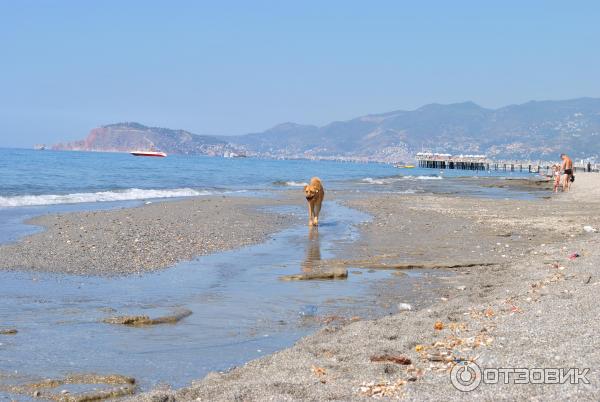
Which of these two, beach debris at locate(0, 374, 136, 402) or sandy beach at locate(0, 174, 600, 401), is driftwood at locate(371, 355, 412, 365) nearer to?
sandy beach at locate(0, 174, 600, 401)

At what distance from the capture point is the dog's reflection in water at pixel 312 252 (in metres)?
11.3

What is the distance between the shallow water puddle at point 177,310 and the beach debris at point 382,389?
5.35 ft

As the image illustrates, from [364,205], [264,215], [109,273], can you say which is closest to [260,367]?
[109,273]

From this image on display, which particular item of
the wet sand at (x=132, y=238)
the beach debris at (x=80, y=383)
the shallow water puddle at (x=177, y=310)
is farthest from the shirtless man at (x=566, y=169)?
the beach debris at (x=80, y=383)

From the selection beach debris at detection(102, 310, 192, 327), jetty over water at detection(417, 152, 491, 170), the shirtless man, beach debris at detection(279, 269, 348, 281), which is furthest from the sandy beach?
jetty over water at detection(417, 152, 491, 170)

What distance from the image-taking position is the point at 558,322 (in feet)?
19.2

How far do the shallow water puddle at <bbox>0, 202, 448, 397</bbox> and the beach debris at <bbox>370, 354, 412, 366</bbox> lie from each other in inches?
51.5

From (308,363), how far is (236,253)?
7328mm

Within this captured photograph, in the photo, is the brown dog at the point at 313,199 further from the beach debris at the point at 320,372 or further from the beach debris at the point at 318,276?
the beach debris at the point at 320,372

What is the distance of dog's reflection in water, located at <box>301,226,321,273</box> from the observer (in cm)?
1131

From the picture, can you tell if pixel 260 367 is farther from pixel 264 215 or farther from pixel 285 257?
pixel 264 215

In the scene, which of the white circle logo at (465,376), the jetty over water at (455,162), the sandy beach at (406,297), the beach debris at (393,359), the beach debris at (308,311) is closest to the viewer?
the white circle logo at (465,376)

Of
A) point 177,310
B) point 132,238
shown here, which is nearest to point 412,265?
point 177,310

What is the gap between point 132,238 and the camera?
1427cm
